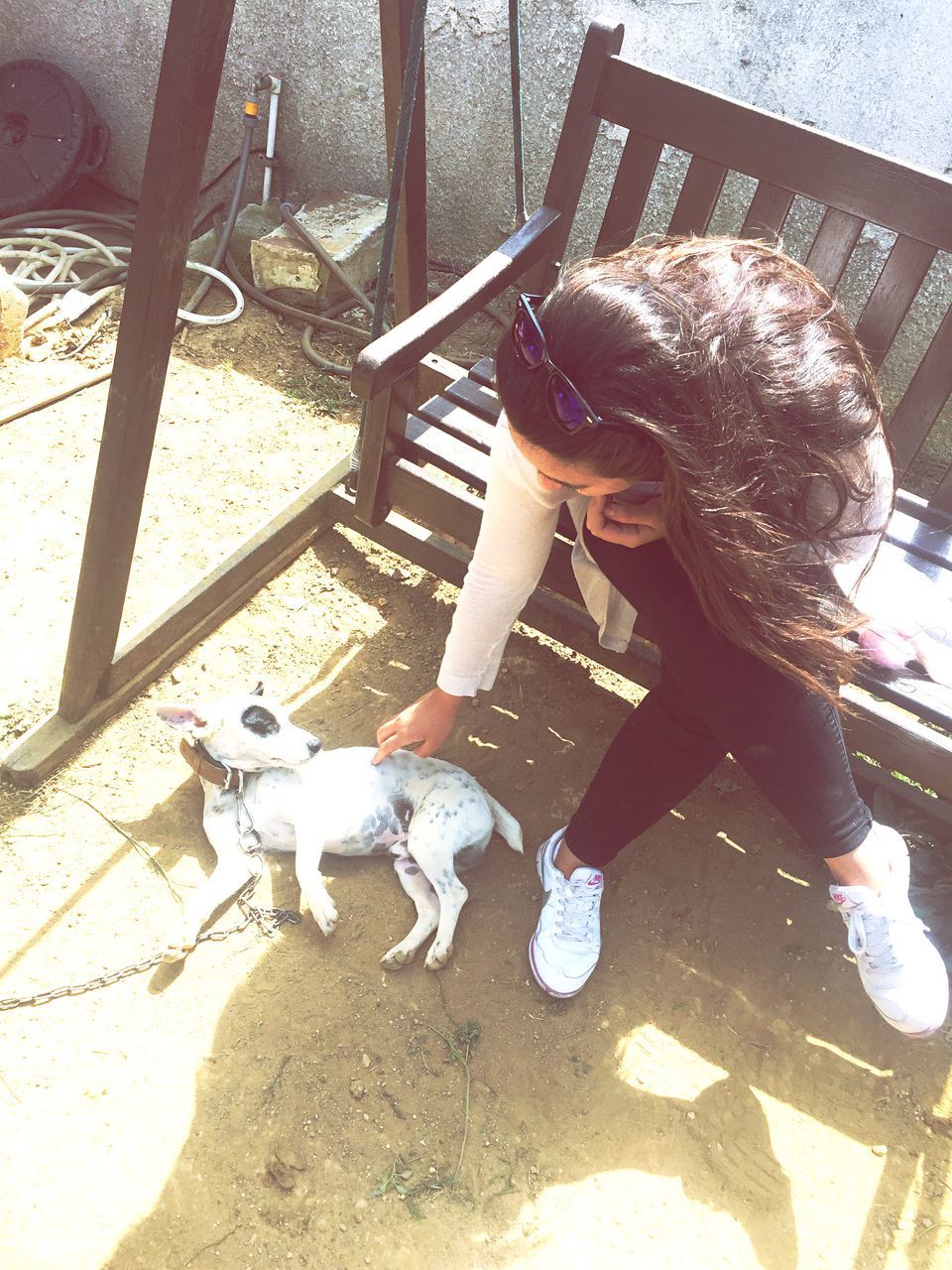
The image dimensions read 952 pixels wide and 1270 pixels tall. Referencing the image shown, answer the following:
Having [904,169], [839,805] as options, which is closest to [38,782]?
[839,805]

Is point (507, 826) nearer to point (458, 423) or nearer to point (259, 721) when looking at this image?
point (259, 721)

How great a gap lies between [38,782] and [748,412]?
5.81 feet

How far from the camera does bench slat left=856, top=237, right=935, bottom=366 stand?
2.09 meters

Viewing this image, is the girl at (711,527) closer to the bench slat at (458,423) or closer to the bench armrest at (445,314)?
the bench armrest at (445,314)

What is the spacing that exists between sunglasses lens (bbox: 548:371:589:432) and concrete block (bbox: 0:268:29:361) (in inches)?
108

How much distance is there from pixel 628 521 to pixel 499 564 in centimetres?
32

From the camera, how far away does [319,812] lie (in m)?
2.07

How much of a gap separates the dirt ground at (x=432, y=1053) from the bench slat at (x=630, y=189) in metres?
1.19

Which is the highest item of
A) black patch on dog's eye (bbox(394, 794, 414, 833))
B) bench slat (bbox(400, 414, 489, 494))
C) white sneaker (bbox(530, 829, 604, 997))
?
bench slat (bbox(400, 414, 489, 494))

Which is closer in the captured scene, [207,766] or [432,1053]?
[432,1053]

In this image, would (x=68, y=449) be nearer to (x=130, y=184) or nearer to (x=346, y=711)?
(x=346, y=711)

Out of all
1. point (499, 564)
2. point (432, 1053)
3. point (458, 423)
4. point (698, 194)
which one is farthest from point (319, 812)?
point (698, 194)

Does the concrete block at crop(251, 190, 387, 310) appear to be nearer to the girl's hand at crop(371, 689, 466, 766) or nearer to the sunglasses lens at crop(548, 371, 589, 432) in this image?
the girl's hand at crop(371, 689, 466, 766)

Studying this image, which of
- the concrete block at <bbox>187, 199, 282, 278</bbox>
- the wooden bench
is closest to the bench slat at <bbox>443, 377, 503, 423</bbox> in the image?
the wooden bench
